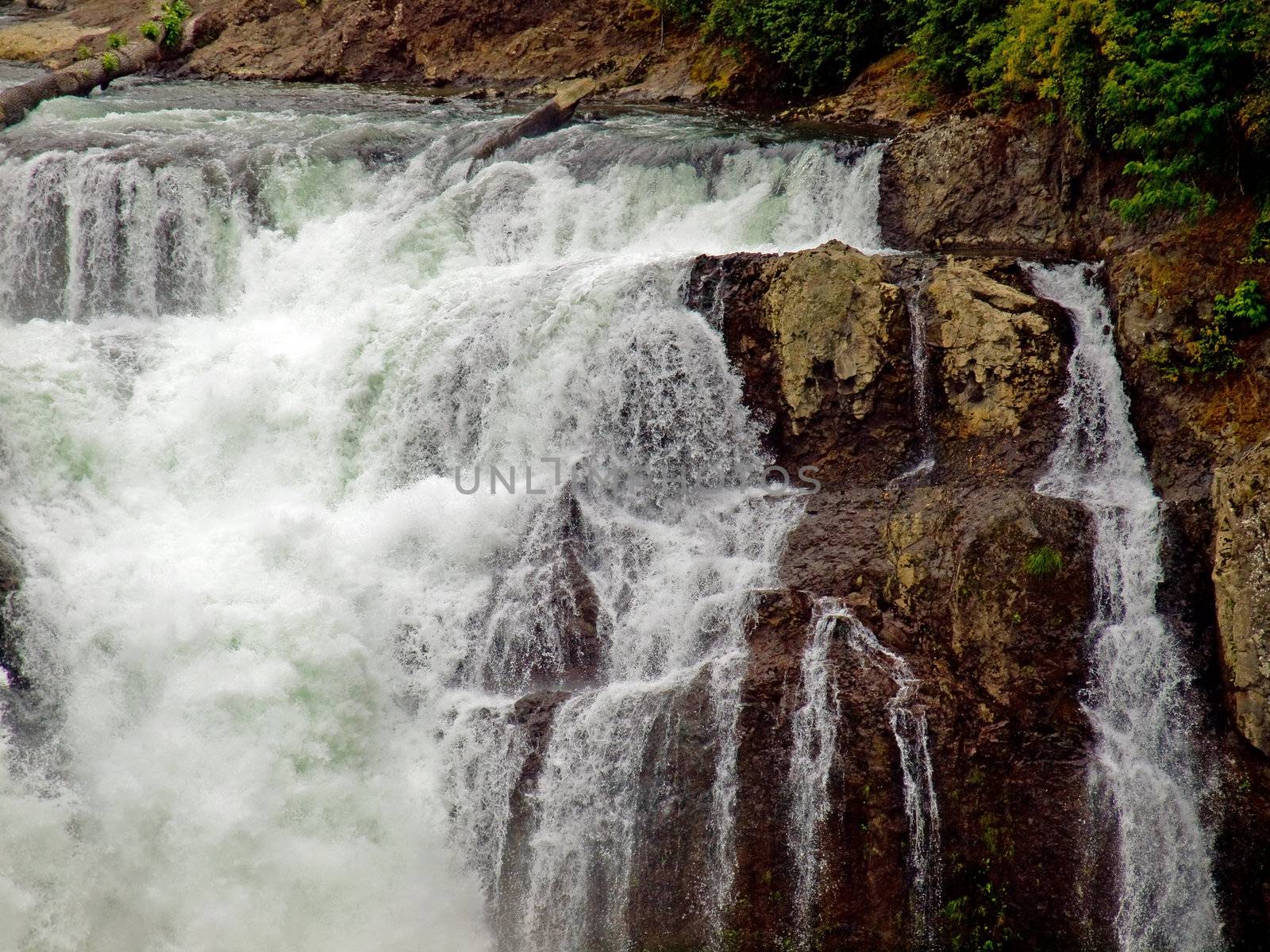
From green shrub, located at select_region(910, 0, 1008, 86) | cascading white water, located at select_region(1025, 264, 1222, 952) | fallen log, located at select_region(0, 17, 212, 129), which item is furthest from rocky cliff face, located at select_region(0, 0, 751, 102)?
cascading white water, located at select_region(1025, 264, 1222, 952)

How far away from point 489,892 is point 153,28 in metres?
21.0

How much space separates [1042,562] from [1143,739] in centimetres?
142

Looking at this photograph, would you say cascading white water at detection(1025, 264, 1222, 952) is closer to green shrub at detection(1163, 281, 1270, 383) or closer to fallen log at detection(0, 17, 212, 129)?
green shrub at detection(1163, 281, 1270, 383)

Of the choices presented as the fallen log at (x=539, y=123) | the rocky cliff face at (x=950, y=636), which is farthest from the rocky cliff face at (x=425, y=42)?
the rocky cliff face at (x=950, y=636)

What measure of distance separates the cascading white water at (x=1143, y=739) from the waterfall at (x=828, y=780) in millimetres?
1222

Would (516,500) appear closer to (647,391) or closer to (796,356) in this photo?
(647,391)

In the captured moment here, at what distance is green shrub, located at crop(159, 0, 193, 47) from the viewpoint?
74.1 feet

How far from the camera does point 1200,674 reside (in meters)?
7.74

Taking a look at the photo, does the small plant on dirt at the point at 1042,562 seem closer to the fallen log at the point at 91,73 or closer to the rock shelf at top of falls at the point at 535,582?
the rock shelf at top of falls at the point at 535,582

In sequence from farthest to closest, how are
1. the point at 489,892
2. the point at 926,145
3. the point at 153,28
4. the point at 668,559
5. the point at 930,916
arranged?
1. the point at 153,28
2. the point at 926,145
3. the point at 668,559
4. the point at 489,892
5. the point at 930,916

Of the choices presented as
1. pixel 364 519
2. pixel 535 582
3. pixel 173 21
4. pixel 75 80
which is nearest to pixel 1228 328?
pixel 535 582

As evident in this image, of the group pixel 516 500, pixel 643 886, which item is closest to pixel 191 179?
pixel 516 500

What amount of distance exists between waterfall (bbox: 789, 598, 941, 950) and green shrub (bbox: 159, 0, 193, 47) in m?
21.2

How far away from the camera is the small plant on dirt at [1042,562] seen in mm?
7922
